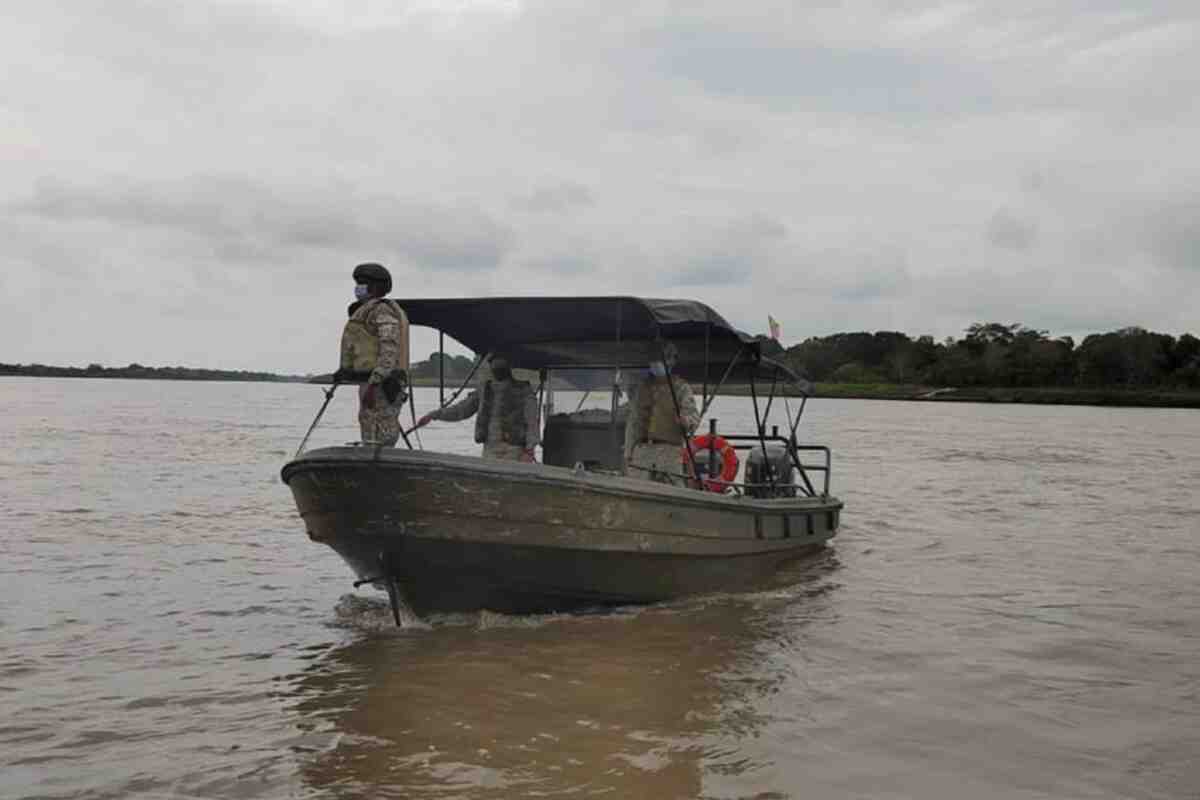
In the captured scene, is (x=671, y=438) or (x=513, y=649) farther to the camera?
(x=671, y=438)

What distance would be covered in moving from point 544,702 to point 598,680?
62cm

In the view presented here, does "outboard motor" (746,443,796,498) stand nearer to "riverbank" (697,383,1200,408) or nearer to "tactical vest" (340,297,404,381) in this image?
"tactical vest" (340,297,404,381)

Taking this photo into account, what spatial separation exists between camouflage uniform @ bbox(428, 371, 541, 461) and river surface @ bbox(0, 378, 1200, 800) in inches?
69.4

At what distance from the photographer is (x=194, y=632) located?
8.40m

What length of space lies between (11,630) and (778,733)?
5.97m

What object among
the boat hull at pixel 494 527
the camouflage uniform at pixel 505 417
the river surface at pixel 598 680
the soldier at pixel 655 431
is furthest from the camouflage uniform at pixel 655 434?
the river surface at pixel 598 680

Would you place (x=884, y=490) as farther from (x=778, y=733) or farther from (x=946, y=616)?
(x=778, y=733)

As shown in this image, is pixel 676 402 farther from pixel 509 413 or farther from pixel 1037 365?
pixel 1037 365

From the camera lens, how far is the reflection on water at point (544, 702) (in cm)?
532

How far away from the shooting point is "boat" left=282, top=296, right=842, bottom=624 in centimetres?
755

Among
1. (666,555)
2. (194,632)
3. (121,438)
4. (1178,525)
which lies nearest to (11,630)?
(194,632)

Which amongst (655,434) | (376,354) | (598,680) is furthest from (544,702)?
(655,434)

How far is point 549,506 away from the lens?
25.5 ft

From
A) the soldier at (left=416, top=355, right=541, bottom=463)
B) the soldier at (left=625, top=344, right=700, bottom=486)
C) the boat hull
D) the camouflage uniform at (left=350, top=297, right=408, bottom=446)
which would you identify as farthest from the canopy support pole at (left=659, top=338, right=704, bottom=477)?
the camouflage uniform at (left=350, top=297, right=408, bottom=446)
